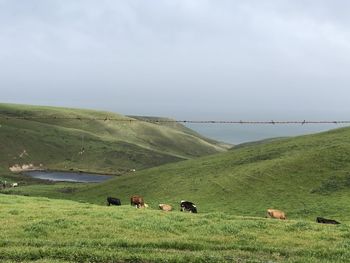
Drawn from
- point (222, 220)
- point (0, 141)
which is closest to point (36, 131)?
point (0, 141)

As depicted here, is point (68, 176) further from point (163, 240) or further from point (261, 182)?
point (163, 240)

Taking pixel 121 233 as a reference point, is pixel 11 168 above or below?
below

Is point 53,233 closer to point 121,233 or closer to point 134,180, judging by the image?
point 121,233

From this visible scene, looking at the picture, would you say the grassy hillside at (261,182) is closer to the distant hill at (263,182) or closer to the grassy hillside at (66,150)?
the distant hill at (263,182)

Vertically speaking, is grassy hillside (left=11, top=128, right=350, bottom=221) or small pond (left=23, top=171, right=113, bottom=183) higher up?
grassy hillside (left=11, top=128, right=350, bottom=221)

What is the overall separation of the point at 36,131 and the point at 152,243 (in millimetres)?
144354

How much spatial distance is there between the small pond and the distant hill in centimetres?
3793

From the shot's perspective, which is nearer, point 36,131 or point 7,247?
point 7,247

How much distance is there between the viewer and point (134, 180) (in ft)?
229

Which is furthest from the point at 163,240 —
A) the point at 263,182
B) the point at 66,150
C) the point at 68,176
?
the point at 66,150

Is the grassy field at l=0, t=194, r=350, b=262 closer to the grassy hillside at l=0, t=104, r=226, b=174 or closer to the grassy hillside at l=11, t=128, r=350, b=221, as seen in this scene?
the grassy hillside at l=11, t=128, r=350, b=221

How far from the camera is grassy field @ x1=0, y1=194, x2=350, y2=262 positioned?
54.0ft

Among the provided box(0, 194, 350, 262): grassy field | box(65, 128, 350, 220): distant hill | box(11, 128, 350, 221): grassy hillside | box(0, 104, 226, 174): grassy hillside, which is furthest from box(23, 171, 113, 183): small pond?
box(0, 194, 350, 262): grassy field

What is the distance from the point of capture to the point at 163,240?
19.6 meters
